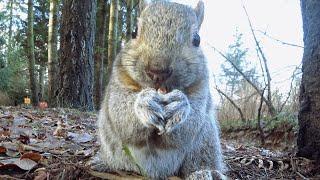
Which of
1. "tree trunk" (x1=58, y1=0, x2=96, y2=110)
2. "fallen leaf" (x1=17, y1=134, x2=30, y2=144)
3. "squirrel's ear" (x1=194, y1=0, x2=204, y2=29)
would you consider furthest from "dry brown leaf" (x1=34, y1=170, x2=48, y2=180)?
"tree trunk" (x1=58, y1=0, x2=96, y2=110)

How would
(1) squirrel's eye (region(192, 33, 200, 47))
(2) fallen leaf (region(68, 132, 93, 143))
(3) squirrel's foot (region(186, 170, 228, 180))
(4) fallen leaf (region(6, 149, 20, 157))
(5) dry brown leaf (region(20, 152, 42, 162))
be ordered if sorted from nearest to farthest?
1. (1) squirrel's eye (region(192, 33, 200, 47))
2. (3) squirrel's foot (region(186, 170, 228, 180))
3. (5) dry brown leaf (region(20, 152, 42, 162))
4. (4) fallen leaf (region(6, 149, 20, 157))
5. (2) fallen leaf (region(68, 132, 93, 143))

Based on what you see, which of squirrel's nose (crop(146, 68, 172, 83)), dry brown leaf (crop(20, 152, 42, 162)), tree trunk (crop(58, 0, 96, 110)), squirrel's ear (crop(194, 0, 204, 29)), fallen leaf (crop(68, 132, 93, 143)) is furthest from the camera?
tree trunk (crop(58, 0, 96, 110))

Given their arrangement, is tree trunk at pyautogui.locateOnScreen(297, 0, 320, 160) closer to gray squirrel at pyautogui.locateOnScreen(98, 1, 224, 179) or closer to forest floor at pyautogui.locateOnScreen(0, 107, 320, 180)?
forest floor at pyautogui.locateOnScreen(0, 107, 320, 180)

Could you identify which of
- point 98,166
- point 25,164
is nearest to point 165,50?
point 98,166

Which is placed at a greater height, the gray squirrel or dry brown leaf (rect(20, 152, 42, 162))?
the gray squirrel

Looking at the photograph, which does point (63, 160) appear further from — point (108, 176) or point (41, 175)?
point (108, 176)

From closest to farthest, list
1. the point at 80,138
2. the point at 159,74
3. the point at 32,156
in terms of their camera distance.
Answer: the point at 159,74 → the point at 32,156 → the point at 80,138

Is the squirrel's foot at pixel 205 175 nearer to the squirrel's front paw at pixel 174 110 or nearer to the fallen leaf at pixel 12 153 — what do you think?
the squirrel's front paw at pixel 174 110
